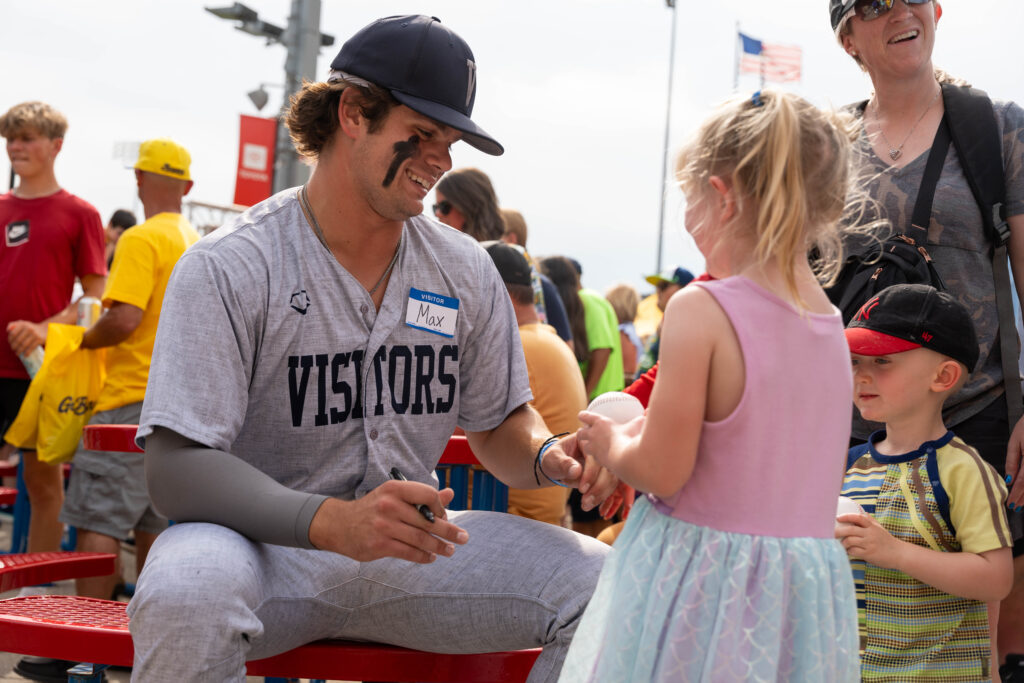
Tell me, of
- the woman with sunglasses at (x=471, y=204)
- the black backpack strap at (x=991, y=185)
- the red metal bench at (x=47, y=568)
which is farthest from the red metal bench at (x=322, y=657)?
the woman with sunglasses at (x=471, y=204)

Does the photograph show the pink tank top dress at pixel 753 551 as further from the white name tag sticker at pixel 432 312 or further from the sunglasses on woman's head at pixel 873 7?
the sunglasses on woman's head at pixel 873 7

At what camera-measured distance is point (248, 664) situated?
2090 mm

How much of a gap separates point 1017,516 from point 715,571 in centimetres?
147

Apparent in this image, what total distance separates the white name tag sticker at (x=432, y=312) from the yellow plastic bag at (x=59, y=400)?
2.69 metres

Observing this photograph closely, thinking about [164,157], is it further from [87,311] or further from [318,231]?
[318,231]

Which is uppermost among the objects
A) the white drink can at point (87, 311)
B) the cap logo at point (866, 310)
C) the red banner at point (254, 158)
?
the red banner at point (254, 158)

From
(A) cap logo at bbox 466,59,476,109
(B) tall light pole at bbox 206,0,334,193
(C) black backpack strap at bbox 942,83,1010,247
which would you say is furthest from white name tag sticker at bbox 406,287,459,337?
(B) tall light pole at bbox 206,0,334,193

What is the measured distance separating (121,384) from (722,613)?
3629 millimetres

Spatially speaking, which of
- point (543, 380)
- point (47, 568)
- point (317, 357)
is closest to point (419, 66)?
point (317, 357)

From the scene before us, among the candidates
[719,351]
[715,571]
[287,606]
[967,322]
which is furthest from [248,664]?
[967,322]

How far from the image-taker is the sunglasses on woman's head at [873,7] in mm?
2666

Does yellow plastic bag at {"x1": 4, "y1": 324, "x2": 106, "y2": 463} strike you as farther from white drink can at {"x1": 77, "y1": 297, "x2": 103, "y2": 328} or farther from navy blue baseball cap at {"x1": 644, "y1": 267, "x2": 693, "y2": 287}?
navy blue baseball cap at {"x1": 644, "y1": 267, "x2": 693, "y2": 287}

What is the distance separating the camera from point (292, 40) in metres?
11.7

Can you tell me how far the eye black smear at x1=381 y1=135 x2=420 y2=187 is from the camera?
232 centimetres
